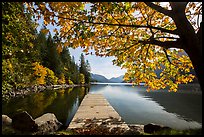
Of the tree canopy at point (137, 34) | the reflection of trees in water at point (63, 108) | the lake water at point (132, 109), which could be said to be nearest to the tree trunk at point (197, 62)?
Answer: the tree canopy at point (137, 34)

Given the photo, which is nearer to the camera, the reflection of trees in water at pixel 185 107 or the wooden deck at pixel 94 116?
the wooden deck at pixel 94 116

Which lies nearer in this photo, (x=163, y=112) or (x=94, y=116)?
(x=94, y=116)

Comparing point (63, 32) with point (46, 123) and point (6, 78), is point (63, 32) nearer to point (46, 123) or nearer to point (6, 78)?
point (6, 78)

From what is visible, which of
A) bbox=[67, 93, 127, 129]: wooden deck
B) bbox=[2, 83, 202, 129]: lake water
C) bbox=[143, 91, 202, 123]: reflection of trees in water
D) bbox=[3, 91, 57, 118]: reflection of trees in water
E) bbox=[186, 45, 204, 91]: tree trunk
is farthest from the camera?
bbox=[143, 91, 202, 123]: reflection of trees in water

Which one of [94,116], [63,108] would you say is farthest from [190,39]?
[63,108]

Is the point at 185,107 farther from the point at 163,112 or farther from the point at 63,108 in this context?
the point at 63,108

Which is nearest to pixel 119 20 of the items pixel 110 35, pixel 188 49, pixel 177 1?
pixel 110 35

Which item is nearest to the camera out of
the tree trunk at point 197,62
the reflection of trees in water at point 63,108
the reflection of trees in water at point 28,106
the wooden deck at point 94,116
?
the tree trunk at point 197,62

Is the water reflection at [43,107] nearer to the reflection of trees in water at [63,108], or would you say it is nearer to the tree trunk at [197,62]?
the reflection of trees in water at [63,108]

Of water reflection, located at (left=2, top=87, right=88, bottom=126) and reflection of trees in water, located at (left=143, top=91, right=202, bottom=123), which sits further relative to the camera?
reflection of trees in water, located at (left=143, top=91, right=202, bottom=123)

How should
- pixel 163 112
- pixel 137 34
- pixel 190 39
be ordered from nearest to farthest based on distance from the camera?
pixel 190 39, pixel 137 34, pixel 163 112

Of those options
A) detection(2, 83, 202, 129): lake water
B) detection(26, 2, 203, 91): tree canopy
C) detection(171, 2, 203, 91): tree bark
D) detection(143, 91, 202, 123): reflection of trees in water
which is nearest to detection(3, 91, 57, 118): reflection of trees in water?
detection(2, 83, 202, 129): lake water

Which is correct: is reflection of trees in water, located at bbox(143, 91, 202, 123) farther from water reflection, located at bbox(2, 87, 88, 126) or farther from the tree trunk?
the tree trunk

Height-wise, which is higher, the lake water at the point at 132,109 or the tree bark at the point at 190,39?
the tree bark at the point at 190,39
